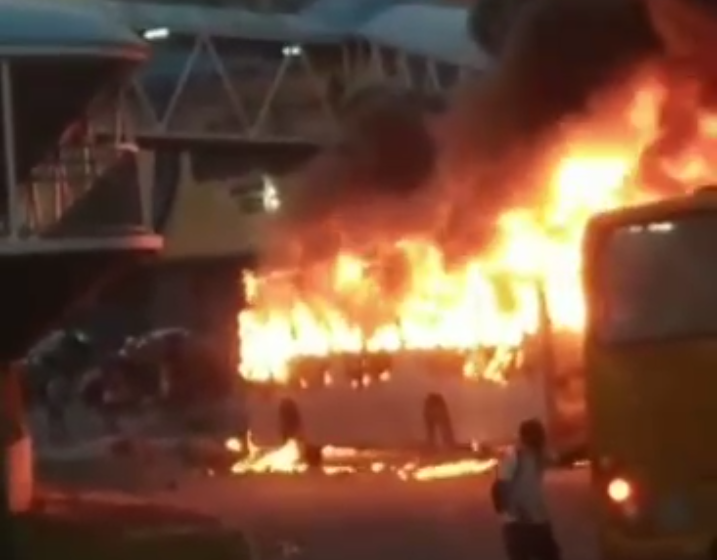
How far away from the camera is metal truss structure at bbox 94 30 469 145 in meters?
55.6

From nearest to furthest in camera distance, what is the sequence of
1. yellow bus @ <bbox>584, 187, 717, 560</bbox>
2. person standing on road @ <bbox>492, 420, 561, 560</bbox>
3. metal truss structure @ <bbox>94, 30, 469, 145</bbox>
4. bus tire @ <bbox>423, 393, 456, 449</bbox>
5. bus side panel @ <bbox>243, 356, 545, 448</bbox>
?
yellow bus @ <bbox>584, 187, 717, 560</bbox> → person standing on road @ <bbox>492, 420, 561, 560</bbox> → bus side panel @ <bbox>243, 356, 545, 448</bbox> → bus tire @ <bbox>423, 393, 456, 449</bbox> → metal truss structure @ <bbox>94, 30, 469, 145</bbox>

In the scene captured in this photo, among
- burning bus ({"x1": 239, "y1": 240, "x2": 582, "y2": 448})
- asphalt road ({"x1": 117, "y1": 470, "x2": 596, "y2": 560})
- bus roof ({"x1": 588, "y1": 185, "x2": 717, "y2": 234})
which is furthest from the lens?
burning bus ({"x1": 239, "y1": 240, "x2": 582, "y2": 448})

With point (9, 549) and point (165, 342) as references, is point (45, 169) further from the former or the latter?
point (165, 342)

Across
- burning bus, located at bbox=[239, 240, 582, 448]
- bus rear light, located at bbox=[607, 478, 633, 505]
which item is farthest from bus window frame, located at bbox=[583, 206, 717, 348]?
burning bus, located at bbox=[239, 240, 582, 448]

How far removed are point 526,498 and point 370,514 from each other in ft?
31.3

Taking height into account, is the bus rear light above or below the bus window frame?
below

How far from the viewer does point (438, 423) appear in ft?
122

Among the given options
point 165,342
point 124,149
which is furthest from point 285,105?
point 124,149

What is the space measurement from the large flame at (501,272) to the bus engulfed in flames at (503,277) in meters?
0.02

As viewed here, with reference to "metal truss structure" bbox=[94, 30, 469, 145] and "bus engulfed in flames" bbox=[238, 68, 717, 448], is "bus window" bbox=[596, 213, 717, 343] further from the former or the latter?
"metal truss structure" bbox=[94, 30, 469, 145]

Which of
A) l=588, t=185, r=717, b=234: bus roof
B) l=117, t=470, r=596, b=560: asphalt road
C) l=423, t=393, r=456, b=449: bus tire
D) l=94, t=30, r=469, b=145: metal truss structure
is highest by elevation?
l=94, t=30, r=469, b=145: metal truss structure

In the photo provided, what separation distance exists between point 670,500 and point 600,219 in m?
1.66

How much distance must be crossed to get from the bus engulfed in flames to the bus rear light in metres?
8.86

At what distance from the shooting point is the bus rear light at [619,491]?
13.9m
